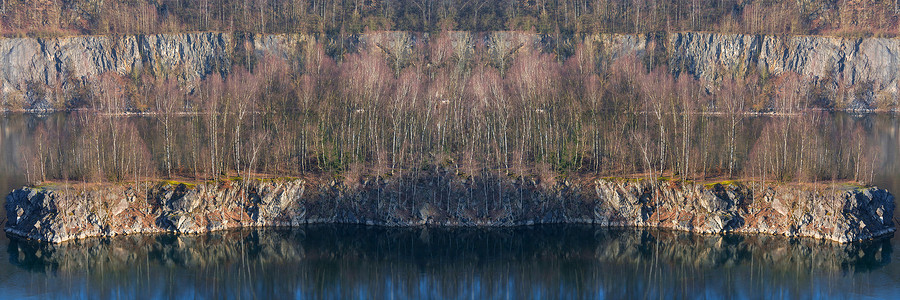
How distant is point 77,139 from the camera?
3228 inches

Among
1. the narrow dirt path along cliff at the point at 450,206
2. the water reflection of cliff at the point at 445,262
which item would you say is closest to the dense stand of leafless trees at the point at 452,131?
the narrow dirt path along cliff at the point at 450,206

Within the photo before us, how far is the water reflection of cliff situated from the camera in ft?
192

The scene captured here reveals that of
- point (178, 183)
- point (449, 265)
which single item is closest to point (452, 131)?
point (449, 265)

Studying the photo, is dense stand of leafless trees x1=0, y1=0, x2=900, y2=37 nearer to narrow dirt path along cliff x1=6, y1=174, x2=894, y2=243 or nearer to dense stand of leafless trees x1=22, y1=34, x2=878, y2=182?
dense stand of leafless trees x1=22, y1=34, x2=878, y2=182

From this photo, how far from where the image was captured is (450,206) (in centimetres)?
7206

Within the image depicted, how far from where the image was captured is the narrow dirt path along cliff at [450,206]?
217 ft

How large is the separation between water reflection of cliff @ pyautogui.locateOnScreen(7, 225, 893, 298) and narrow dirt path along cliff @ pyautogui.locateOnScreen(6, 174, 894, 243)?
139cm

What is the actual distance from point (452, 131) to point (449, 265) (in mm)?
17378

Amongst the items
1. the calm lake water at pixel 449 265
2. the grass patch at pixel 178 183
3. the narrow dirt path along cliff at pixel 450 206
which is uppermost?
the grass patch at pixel 178 183

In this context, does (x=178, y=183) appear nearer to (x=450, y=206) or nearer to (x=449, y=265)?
(x=450, y=206)

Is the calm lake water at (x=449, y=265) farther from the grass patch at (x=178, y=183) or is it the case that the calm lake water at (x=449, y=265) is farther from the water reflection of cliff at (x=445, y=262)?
the grass patch at (x=178, y=183)

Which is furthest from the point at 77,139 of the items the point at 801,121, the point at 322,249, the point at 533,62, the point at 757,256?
the point at 801,121

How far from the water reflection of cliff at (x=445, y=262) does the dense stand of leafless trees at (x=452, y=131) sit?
6.89 meters

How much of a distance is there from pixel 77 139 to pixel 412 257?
3833 cm
